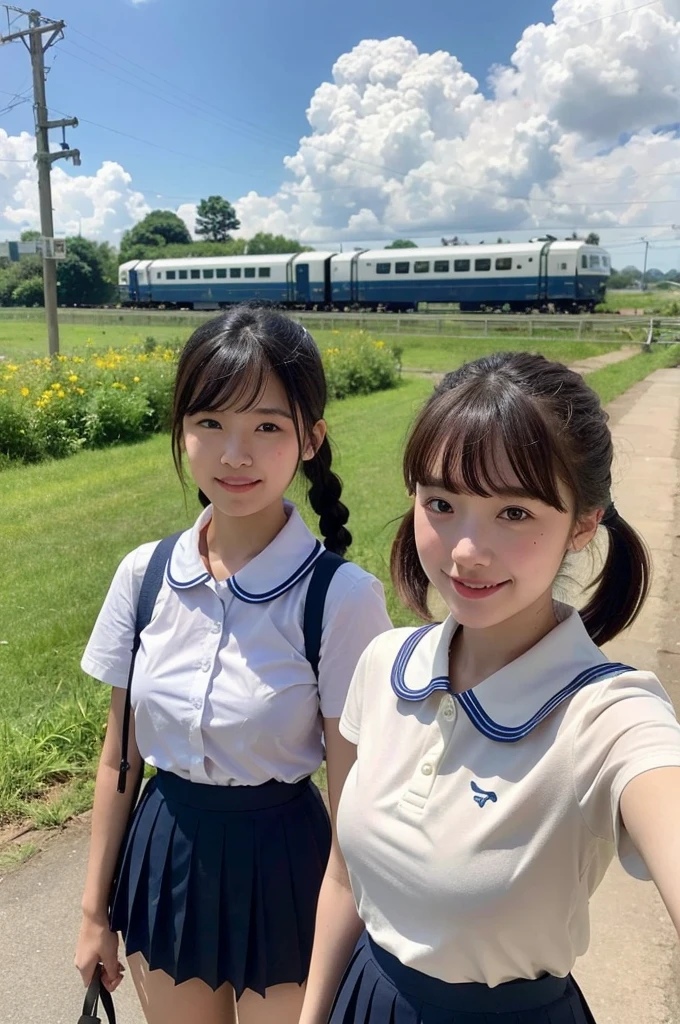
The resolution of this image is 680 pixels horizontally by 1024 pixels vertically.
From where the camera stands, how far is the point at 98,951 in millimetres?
1567

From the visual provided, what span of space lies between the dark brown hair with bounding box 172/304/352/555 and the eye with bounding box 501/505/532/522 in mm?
607

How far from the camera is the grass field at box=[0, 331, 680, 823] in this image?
321cm

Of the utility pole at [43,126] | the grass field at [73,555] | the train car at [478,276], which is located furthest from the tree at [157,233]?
the grass field at [73,555]

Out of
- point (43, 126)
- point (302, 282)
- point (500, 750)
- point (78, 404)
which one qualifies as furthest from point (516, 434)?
point (302, 282)

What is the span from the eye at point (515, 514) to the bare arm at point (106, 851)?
931mm

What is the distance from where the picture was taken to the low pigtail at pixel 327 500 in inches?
71.9

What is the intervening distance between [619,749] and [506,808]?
0.53ft

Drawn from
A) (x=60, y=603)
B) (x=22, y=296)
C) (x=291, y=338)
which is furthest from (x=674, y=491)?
(x=22, y=296)

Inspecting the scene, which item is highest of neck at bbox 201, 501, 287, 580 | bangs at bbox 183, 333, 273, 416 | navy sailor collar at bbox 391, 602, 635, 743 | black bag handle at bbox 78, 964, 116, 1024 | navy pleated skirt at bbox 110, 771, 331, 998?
bangs at bbox 183, 333, 273, 416

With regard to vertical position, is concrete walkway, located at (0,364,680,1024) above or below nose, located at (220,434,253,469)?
below

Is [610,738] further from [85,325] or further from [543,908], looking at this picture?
[85,325]

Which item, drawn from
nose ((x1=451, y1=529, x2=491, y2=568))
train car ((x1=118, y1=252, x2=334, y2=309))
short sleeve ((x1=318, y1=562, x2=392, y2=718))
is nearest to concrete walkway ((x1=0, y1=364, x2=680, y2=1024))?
short sleeve ((x1=318, y1=562, x2=392, y2=718))

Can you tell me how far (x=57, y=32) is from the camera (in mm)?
13969

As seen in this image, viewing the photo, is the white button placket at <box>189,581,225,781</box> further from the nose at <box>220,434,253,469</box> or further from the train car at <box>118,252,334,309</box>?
the train car at <box>118,252,334,309</box>
